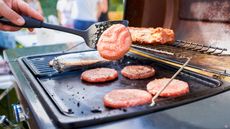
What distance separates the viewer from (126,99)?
2.91ft

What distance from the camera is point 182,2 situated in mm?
1840

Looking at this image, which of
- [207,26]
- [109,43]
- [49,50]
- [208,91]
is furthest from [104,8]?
[208,91]

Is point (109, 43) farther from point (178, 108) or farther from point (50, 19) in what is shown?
point (50, 19)

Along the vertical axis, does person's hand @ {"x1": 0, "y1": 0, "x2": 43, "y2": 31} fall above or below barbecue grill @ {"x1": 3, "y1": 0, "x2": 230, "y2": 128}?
above

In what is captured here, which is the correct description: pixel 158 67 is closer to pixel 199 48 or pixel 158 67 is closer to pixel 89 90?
pixel 199 48

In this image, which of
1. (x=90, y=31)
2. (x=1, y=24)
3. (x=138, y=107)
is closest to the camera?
(x=138, y=107)

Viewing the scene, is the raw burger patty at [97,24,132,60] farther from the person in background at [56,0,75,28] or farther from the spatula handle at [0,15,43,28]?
the person in background at [56,0,75,28]

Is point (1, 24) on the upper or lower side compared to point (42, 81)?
upper

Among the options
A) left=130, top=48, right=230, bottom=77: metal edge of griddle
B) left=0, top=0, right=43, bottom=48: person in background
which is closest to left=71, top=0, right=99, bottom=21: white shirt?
left=130, top=48, right=230, bottom=77: metal edge of griddle

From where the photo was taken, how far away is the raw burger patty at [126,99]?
2.84 ft

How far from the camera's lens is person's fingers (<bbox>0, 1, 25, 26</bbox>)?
3.47ft

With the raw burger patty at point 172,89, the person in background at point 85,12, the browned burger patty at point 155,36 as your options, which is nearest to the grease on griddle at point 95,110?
the raw burger patty at point 172,89

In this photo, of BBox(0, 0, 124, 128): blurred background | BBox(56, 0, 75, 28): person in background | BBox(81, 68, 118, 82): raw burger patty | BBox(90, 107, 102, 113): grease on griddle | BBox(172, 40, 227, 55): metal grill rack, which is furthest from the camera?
BBox(56, 0, 75, 28): person in background

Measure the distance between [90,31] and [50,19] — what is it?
3.34 m
